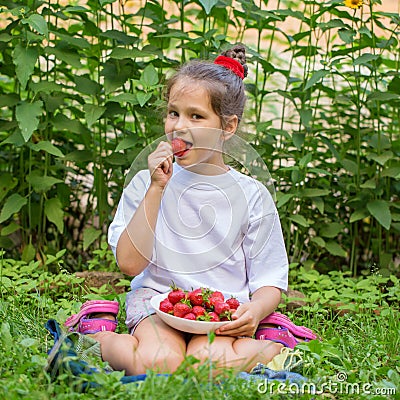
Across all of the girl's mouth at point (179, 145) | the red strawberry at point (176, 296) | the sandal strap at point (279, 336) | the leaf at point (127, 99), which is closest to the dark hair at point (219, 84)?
the girl's mouth at point (179, 145)

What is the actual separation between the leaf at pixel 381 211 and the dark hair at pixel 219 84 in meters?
1.12

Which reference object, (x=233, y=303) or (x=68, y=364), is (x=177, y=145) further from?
(x=68, y=364)

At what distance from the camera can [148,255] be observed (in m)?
2.42

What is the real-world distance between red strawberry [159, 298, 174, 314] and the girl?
0.19 feet

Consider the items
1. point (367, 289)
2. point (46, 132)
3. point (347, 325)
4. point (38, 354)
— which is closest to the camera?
point (38, 354)

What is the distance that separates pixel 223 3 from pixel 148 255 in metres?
1.40

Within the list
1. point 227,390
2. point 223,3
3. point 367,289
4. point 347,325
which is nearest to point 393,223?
point 367,289

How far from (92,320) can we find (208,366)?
27.7 inches

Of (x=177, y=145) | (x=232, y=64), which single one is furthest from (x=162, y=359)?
(x=232, y=64)

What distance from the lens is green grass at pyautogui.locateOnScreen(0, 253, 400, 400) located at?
5.94 feet

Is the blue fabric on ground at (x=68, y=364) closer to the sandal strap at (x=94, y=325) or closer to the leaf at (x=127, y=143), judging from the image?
the sandal strap at (x=94, y=325)

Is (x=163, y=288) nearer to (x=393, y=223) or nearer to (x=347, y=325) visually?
(x=347, y=325)

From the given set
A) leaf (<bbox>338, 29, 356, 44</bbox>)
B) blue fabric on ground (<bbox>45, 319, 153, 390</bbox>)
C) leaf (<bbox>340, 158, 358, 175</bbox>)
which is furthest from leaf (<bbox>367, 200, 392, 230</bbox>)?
blue fabric on ground (<bbox>45, 319, 153, 390</bbox>)

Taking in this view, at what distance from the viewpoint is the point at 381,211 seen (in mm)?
3480
